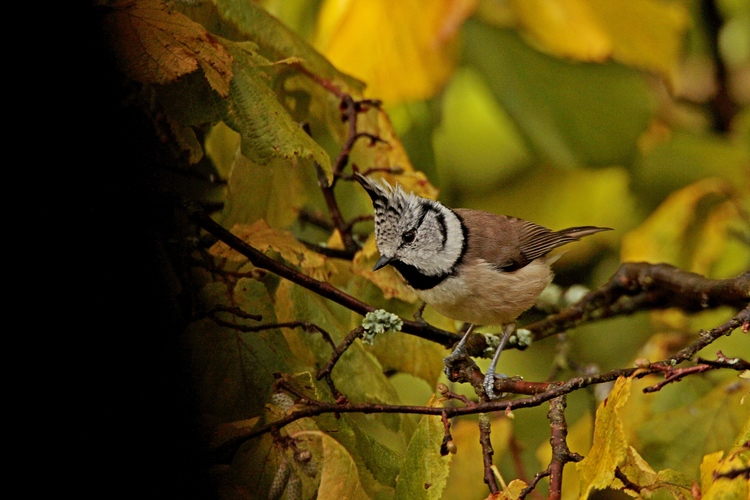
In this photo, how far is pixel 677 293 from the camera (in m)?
2.52

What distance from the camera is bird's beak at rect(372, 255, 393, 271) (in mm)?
2156

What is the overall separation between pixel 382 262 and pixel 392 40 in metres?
0.78

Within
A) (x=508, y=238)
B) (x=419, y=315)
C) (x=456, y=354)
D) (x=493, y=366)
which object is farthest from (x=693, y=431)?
(x=508, y=238)

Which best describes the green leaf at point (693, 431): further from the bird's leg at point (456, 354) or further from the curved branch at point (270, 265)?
the curved branch at point (270, 265)

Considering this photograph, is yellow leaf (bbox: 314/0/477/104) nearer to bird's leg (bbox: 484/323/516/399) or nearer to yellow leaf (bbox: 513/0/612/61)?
yellow leaf (bbox: 513/0/612/61)

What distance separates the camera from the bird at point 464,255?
2213mm

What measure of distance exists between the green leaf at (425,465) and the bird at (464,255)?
576mm

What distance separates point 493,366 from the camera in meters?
2.23

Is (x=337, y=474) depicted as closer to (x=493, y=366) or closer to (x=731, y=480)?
(x=731, y=480)

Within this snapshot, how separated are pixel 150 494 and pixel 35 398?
20 centimetres

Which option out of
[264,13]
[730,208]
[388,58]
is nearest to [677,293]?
[730,208]

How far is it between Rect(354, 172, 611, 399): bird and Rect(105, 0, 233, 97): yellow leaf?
52 cm

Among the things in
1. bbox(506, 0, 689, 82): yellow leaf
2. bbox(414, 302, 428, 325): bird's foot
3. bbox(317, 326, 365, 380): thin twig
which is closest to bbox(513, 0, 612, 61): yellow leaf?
bbox(506, 0, 689, 82): yellow leaf

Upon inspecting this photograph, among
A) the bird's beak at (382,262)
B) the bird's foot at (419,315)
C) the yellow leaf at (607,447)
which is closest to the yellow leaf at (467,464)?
the bird's foot at (419,315)
